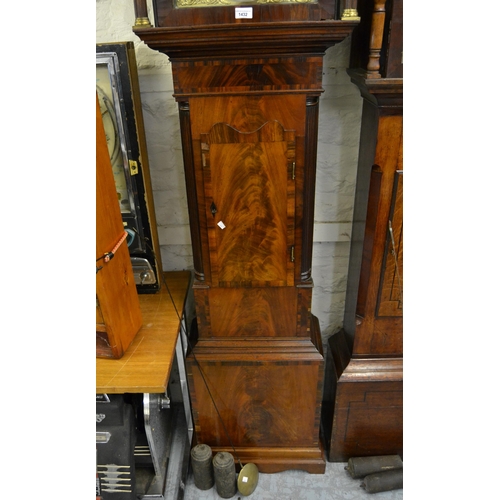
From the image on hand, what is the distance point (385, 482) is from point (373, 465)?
0.24 feet

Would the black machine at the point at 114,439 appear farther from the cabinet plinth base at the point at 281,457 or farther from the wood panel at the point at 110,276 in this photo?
the cabinet plinth base at the point at 281,457

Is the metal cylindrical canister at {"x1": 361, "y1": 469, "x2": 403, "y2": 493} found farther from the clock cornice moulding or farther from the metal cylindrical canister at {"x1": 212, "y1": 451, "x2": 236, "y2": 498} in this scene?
the clock cornice moulding

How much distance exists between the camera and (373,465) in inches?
69.0

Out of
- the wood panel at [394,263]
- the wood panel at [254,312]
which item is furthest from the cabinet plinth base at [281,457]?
the wood panel at [394,263]

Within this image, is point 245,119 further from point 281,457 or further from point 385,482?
point 385,482

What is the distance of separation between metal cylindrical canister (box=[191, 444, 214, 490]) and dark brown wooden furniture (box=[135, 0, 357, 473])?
69 millimetres

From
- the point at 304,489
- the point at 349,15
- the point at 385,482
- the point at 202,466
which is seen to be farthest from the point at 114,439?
the point at 349,15

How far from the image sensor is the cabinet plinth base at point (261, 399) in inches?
62.0

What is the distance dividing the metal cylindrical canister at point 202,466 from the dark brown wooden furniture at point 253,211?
69mm

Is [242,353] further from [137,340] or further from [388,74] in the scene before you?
[388,74]

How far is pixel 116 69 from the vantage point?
138 centimetres

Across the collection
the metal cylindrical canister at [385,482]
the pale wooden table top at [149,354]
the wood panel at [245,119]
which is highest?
the wood panel at [245,119]

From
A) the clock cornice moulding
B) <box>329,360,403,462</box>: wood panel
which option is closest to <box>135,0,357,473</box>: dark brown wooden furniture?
the clock cornice moulding

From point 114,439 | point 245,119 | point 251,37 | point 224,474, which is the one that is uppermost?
point 251,37
